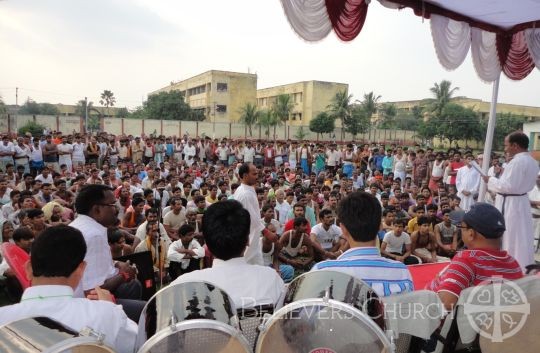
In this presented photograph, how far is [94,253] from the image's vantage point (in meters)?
2.71

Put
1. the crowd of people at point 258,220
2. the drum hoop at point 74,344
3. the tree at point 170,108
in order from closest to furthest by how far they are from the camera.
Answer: the drum hoop at point 74,344 → the crowd of people at point 258,220 → the tree at point 170,108

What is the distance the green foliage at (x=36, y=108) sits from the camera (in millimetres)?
53844

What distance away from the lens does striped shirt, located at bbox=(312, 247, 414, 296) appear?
5.93 ft

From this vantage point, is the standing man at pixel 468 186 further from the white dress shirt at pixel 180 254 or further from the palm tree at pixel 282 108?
the palm tree at pixel 282 108

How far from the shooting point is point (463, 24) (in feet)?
19.0

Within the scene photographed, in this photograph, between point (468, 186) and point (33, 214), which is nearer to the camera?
point (33, 214)

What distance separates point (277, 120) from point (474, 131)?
1765 cm

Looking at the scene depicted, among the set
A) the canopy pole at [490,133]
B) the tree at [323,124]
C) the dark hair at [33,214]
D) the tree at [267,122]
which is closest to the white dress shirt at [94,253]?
the dark hair at [33,214]

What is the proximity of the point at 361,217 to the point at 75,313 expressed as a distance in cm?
125

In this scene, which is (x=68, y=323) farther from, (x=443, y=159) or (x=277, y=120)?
(x=277, y=120)

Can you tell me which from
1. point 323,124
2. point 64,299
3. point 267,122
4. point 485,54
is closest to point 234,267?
point 64,299

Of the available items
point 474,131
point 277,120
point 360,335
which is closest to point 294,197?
point 360,335

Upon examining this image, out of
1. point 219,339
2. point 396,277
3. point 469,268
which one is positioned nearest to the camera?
point 219,339

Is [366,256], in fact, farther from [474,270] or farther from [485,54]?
[485,54]
